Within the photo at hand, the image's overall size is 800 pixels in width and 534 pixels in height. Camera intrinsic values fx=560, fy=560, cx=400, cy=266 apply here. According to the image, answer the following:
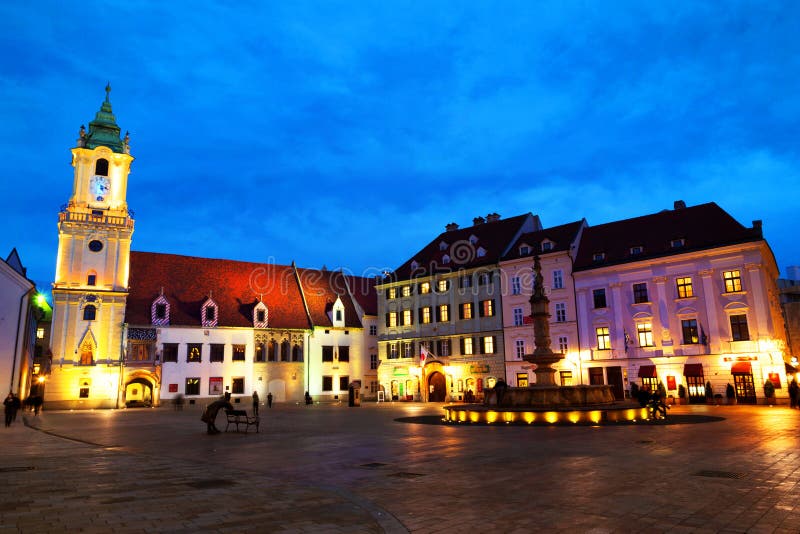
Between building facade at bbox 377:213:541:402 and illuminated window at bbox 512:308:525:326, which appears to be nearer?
illuminated window at bbox 512:308:525:326

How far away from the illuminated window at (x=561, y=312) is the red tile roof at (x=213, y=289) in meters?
27.6

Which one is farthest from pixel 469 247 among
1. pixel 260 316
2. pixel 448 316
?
pixel 260 316

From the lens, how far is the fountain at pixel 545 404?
23.3 metres

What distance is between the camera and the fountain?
919 inches

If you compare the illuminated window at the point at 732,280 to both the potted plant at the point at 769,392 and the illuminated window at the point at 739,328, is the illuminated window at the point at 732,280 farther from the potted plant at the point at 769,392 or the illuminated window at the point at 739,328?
the potted plant at the point at 769,392

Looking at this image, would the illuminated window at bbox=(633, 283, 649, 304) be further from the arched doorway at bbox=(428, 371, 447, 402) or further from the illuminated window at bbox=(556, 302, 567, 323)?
the arched doorway at bbox=(428, 371, 447, 402)

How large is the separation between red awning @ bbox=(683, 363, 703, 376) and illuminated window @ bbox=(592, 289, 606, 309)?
7.61 m

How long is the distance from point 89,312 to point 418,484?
50283 millimetres

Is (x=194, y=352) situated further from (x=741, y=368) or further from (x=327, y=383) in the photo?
(x=741, y=368)

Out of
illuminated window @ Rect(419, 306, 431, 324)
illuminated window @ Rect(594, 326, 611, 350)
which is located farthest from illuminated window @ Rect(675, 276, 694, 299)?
illuminated window @ Rect(419, 306, 431, 324)

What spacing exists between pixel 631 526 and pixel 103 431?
23.7 meters

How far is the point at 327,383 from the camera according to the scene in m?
61.4

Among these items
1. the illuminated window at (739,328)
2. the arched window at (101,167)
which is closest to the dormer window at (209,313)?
the arched window at (101,167)

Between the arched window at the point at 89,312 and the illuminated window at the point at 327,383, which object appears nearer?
the arched window at the point at 89,312
